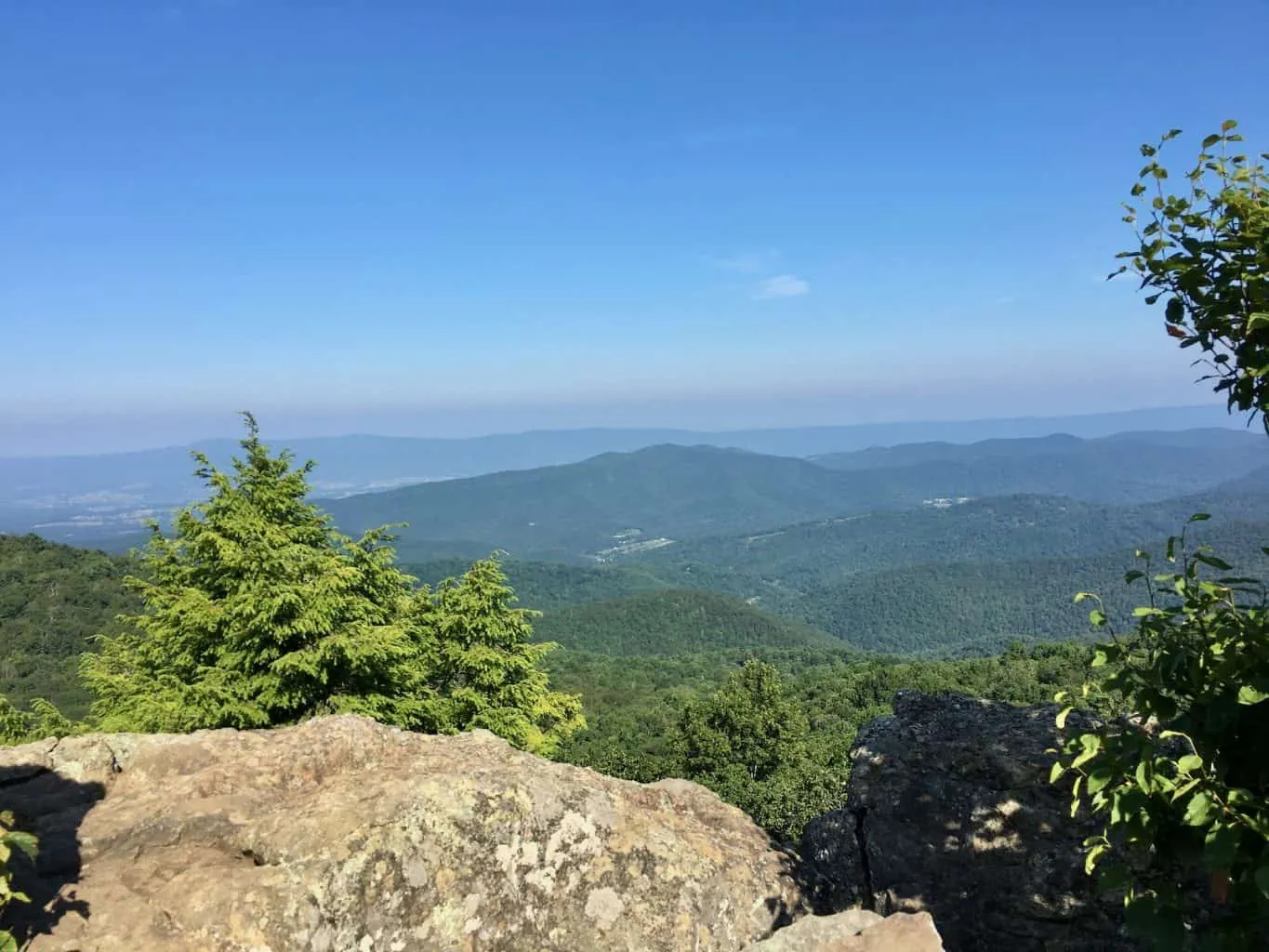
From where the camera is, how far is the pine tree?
1427 cm

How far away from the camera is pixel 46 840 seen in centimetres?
614

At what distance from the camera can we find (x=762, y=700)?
42469mm

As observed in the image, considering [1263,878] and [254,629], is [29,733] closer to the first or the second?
[254,629]

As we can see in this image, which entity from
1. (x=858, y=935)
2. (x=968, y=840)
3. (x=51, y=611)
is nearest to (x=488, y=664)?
(x=968, y=840)

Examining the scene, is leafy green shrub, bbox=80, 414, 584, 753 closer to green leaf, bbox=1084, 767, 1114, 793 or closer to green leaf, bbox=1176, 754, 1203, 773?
green leaf, bbox=1084, 767, 1114, 793

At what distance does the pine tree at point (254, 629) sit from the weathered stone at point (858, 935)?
38.2 feet

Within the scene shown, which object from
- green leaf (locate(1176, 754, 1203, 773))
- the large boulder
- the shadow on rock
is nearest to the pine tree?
the large boulder

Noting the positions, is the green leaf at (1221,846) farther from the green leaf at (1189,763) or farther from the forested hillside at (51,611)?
the forested hillside at (51,611)

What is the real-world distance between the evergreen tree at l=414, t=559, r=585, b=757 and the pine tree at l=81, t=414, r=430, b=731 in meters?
2.27

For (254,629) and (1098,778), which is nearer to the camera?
(1098,778)

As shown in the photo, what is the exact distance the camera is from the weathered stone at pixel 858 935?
488cm

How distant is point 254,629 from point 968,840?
46.3 ft

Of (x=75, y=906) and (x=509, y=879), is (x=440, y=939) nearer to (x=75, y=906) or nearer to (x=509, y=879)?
(x=509, y=879)

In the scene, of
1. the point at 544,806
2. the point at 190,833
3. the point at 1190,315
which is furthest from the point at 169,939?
the point at 1190,315
